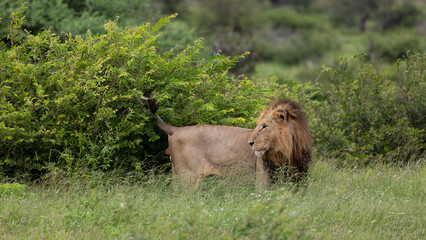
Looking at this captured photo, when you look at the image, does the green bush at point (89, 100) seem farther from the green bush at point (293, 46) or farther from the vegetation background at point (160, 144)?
the green bush at point (293, 46)

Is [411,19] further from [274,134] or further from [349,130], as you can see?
[274,134]

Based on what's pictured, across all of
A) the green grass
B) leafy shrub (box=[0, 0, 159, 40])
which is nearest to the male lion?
the green grass

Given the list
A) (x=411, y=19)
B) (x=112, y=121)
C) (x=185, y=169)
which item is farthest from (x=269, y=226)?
(x=411, y=19)

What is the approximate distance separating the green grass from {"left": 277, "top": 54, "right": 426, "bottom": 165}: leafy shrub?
181 centimetres

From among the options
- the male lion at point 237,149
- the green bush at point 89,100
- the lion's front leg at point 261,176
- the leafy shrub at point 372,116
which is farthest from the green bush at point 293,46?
the lion's front leg at point 261,176

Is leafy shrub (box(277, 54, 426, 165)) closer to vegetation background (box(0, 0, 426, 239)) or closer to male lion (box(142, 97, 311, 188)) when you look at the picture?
vegetation background (box(0, 0, 426, 239))

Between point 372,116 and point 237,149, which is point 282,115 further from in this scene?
point 372,116

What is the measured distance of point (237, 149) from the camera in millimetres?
6773

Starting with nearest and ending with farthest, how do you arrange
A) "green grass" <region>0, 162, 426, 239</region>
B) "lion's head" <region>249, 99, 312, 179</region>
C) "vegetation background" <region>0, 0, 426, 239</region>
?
"green grass" <region>0, 162, 426, 239</region> < "vegetation background" <region>0, 0, 426, 239</region> < "lion's head" <region>249, 99, 312, 179</region>

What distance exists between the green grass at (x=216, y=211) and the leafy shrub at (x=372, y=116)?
1.81 metres

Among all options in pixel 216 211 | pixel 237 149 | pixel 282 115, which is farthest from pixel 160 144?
pixel 216 211

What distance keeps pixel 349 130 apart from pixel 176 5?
31.9 m

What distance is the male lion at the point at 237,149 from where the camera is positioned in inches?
258

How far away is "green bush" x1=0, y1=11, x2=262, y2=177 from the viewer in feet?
22.5
